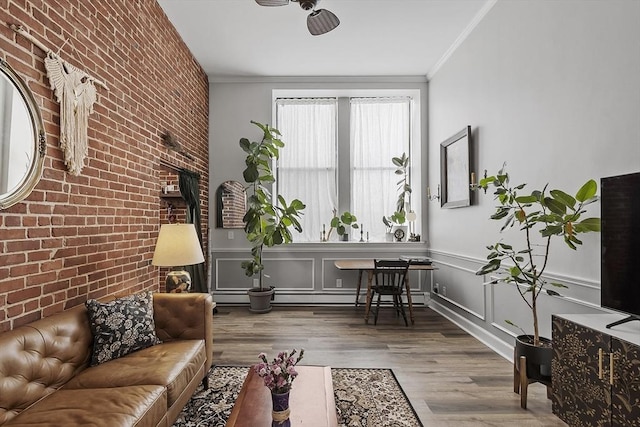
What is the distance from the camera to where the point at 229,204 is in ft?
17.9

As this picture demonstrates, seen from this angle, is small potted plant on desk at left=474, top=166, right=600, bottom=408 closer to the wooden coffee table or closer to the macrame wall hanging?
the wooden coffee table

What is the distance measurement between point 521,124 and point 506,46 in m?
0.80

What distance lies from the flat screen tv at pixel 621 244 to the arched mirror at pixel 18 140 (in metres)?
3.05

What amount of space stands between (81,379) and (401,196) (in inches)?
180

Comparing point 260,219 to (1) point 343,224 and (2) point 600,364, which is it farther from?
(2) point 600,364

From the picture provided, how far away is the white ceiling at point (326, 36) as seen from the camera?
3.66 m

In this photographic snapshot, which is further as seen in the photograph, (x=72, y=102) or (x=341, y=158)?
(x=341, y=158)

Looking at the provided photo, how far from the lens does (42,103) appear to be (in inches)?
79.0

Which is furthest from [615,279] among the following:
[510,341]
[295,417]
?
[295,417]

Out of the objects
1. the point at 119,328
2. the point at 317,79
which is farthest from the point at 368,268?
the point at 317,79

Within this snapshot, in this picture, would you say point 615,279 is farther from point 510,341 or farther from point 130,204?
point 130,204

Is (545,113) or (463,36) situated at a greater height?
(463,36)

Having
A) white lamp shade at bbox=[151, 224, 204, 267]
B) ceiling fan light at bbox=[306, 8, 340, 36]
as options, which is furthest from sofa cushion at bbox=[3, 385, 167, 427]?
ceiling fan light at bbox=[306, 8, 340, 36]

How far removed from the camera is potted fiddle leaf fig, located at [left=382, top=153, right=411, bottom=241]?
548 cm
